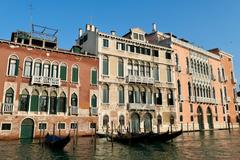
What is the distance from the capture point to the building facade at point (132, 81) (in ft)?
75.0

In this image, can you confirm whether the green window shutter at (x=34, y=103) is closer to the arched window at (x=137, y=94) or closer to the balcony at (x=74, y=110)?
the balcony at (x=74, y=110)

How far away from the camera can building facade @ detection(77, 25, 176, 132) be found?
2286 centimetres

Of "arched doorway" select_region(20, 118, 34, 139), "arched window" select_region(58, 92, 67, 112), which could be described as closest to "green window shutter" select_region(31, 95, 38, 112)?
"arched doorway" select_region(20, 118, 34, 139)

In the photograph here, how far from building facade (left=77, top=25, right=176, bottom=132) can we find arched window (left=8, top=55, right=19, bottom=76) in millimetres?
7517

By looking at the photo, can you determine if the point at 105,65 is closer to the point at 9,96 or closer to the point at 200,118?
the point at 9,96

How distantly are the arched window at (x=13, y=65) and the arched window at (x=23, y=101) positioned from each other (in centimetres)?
164

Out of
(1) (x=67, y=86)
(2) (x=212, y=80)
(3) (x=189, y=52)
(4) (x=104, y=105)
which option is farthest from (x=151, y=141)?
(2) (x=212, y=80)

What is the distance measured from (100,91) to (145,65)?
658 centimetres

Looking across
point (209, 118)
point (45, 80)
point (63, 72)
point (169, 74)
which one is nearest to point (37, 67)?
point (45, 80)

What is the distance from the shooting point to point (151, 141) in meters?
17.3

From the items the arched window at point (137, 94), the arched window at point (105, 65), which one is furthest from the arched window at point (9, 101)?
the arched window at point (137, 94)

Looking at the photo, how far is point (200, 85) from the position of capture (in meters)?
32.0

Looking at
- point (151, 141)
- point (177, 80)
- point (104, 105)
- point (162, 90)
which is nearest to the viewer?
point (151, 141)

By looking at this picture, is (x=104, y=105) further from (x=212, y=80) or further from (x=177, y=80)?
(x=212, y=80)
